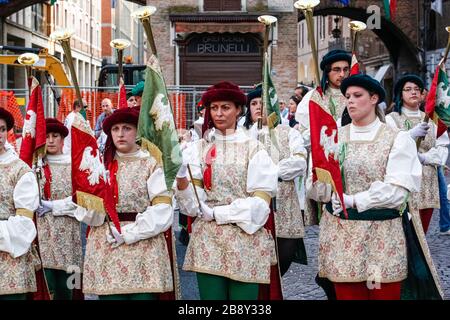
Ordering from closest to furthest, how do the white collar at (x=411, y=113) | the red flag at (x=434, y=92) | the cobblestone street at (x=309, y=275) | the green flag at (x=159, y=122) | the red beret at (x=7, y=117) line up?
the green flag at (x=159, y=122) → the red beret at (x=7, y=117) → the red flag at (x=434, y=92) → the cobblestone street at (x=309, y=275) → the white collar at (x=411, y=113)

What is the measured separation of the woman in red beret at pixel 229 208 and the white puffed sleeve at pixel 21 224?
2.99 ft

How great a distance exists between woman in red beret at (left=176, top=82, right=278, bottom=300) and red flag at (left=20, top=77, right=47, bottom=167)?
108 centimetres

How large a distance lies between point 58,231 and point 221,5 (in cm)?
1876

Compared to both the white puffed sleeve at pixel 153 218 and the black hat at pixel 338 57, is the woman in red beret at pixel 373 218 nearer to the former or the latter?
the white puffed sleeve at pixel 153 218

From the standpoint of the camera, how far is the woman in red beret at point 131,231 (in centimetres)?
508

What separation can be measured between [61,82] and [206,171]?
13729 mm

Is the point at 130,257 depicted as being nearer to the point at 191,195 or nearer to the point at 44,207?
the point at 191,195

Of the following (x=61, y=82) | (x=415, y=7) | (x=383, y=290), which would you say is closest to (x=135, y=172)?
(x=383, y=290)

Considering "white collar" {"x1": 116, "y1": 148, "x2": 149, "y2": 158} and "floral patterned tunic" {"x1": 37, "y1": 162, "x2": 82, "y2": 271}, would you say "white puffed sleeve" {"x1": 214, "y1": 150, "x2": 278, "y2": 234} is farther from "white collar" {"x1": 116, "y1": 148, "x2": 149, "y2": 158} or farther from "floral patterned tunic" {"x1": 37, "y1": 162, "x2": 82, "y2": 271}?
"floral patterned tunic" {"x1": 37, "y1": 162, "x2": 82, "y2": 271}

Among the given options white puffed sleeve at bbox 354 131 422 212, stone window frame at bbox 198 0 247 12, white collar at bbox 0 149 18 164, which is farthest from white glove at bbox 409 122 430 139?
stone window frame at bbox 198 0 247 12

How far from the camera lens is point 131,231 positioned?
16.6ft

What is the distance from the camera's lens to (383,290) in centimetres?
529

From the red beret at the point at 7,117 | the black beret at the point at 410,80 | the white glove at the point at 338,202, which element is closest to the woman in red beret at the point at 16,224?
the red beret at the point at 7,117
